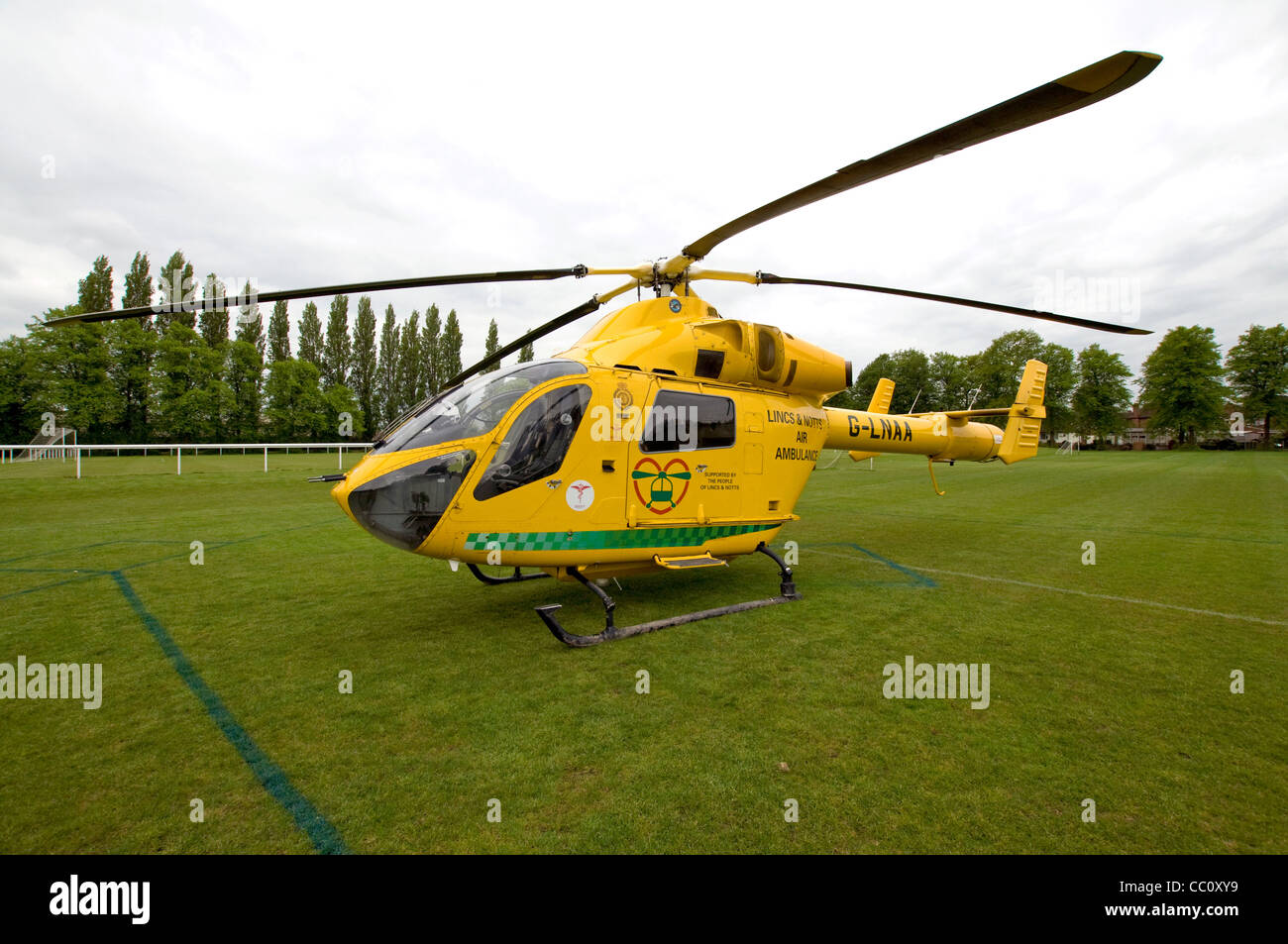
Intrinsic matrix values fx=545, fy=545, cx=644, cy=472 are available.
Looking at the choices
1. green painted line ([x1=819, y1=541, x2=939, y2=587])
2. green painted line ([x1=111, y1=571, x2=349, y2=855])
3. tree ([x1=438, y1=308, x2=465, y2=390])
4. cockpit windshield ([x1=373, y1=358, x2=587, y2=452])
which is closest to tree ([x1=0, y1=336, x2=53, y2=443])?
tree ([x1=438, y1=308, x2=465, y2=390])

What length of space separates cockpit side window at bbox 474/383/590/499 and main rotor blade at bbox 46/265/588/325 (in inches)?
66.1

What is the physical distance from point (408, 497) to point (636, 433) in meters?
2.61

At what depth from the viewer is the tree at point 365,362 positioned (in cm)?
6094

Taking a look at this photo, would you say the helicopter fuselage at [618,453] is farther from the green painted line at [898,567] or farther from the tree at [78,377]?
the tree at [78,377]

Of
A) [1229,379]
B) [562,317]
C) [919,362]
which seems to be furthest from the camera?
[919,362]

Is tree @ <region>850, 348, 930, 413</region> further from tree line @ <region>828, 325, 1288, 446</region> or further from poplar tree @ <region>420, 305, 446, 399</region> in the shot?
poplar tree @ <region>420, 305, 446, 399</region>

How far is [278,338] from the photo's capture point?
5944cm

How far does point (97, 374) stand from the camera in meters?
44.5

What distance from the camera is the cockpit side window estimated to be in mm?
5625

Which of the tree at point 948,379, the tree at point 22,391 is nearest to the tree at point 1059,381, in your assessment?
the tree at point 948,379

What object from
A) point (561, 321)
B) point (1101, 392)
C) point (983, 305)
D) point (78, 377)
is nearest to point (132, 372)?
point (78, 377)

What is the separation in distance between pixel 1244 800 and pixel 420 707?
5.68 meters
